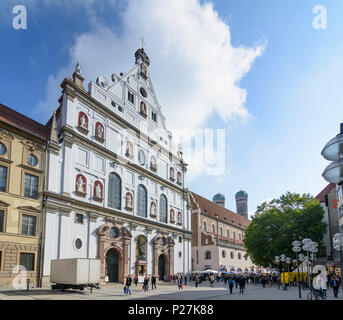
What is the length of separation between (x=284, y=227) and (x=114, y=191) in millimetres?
23754

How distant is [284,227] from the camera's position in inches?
1773

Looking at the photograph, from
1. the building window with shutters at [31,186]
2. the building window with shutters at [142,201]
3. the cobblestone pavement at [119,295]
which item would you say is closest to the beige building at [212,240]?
the building window with shutters at [142,201]

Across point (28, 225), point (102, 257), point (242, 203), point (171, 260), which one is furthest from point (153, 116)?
point (242, 203)

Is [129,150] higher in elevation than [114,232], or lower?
higher

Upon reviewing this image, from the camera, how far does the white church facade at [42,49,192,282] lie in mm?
31812

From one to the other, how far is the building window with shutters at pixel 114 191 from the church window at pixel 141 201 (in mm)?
4079

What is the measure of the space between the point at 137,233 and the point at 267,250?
19182 millimetres

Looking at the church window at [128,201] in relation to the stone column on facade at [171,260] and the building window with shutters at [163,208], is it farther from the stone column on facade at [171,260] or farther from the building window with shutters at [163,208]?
the stone column on facade at [171,260]

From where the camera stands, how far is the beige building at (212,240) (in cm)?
6512

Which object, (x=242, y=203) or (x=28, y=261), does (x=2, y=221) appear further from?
(x=242, y=203)

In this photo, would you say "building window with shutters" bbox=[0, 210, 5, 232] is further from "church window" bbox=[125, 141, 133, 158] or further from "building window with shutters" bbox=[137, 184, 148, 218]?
"building window with shutters" bbox=[137, 184, 148, 218]
